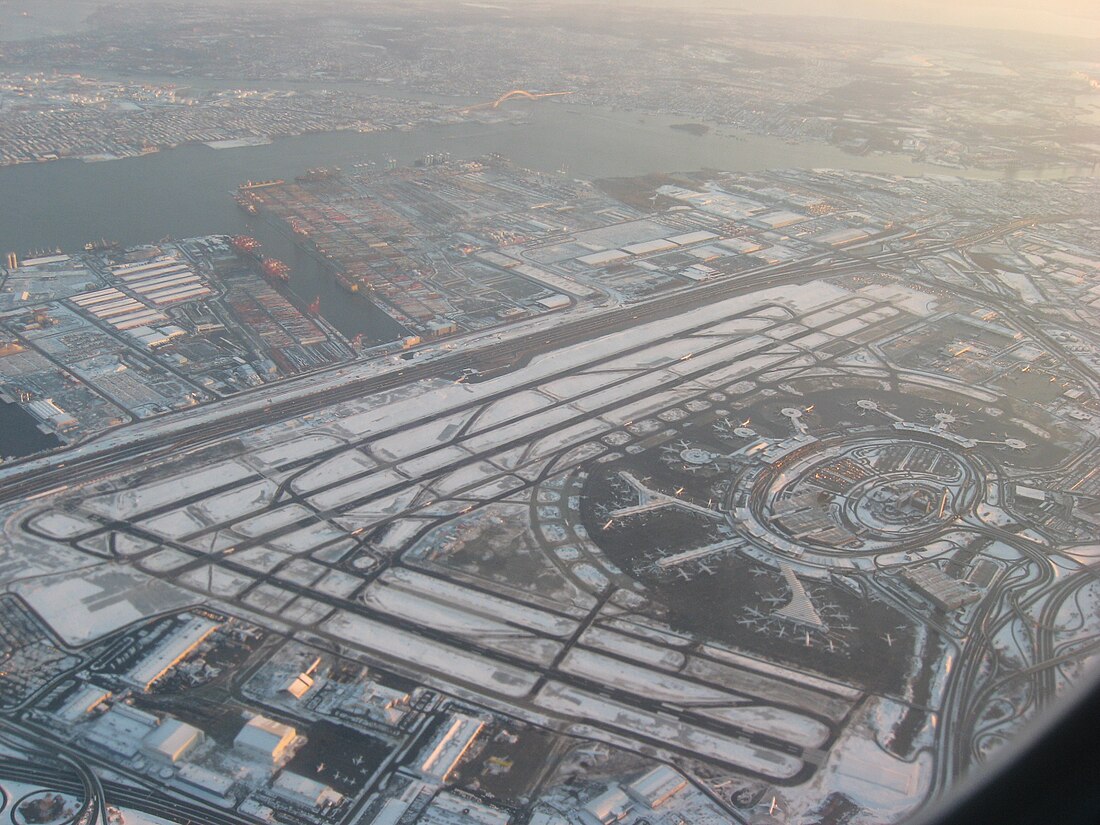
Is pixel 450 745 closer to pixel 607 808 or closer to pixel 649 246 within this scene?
pixel 607 808

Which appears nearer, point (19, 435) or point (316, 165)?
point (19, 435)

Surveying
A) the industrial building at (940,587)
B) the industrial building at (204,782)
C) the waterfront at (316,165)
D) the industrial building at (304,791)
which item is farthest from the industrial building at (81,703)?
Result: the waterfront at (316,165)

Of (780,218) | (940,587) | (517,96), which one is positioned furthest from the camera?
(517,96)

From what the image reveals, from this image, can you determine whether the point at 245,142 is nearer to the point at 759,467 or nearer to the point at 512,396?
the point at 512,396

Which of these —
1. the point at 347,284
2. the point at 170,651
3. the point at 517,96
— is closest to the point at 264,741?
the point at 170,651

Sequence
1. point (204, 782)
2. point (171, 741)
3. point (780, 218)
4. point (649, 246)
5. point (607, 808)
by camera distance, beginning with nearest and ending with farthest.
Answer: point (607, 808), point (204, 782), point (171, 741), point (649, 246), point (780, 218)

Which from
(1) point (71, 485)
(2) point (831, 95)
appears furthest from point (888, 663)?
(2) point (831, 95)

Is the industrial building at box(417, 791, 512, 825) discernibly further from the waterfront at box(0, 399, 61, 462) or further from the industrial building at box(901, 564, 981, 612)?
the waterfront at box(0, 399, 61, 462)
